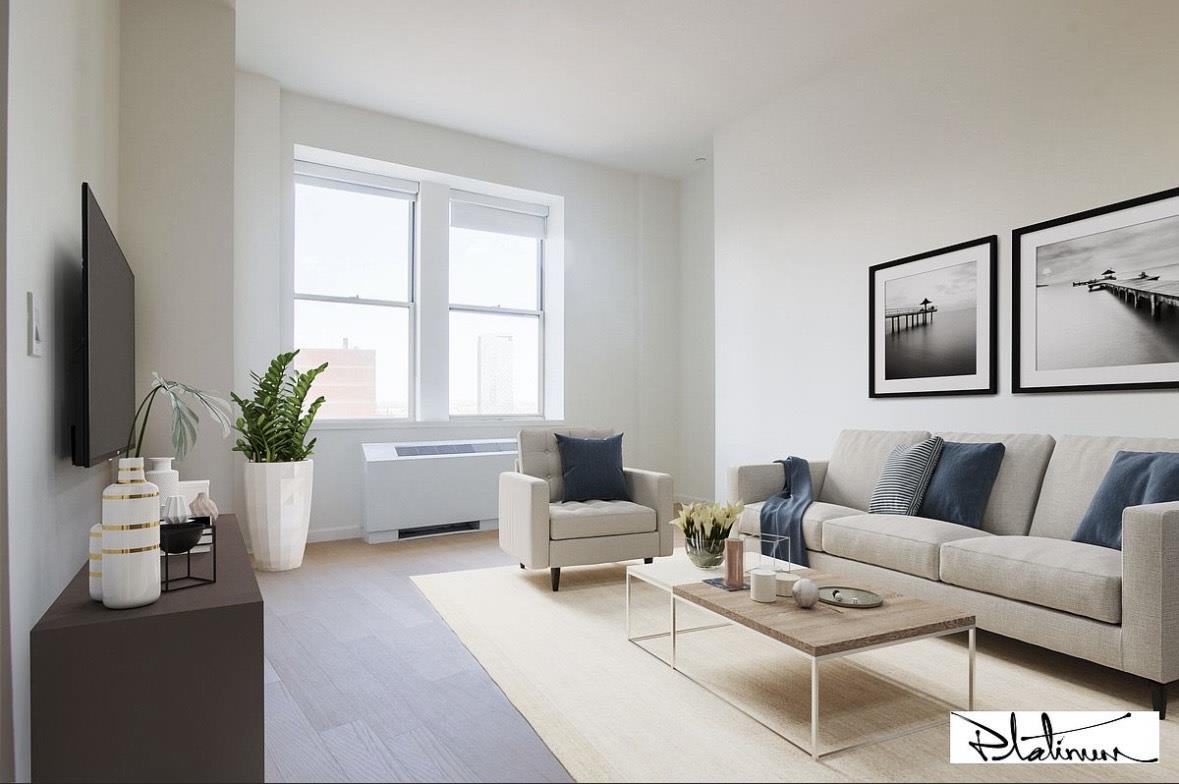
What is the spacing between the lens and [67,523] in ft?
7.32

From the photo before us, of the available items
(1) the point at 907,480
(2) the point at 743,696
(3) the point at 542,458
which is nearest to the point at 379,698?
(2) the point at 743,696

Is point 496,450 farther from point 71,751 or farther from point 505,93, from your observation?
point 71,751

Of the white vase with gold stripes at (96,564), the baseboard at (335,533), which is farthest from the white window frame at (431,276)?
the white vase with gold stripes at (96,564)

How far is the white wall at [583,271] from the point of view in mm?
5352

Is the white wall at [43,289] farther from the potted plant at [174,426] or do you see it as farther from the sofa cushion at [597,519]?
the sofa cushion at [597,519]

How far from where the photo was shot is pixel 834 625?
86.6 inches

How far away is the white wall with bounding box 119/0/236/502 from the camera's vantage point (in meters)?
3.58

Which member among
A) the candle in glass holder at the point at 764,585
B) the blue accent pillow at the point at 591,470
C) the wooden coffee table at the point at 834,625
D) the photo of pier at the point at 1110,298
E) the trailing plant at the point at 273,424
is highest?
the photo of pier at the point at 1110,298

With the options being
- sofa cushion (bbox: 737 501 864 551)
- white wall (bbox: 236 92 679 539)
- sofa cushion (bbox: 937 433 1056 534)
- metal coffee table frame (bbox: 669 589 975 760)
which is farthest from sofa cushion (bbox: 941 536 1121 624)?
white wall (bbox: 236 92 679 539)

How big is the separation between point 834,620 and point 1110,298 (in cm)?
224

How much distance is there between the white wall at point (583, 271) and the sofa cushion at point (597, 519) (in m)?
2.10

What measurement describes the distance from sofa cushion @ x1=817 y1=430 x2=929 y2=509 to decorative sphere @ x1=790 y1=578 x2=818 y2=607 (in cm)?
182

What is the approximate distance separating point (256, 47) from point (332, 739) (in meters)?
4.24

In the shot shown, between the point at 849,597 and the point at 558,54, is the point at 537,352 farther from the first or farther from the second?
the point at 849,597
